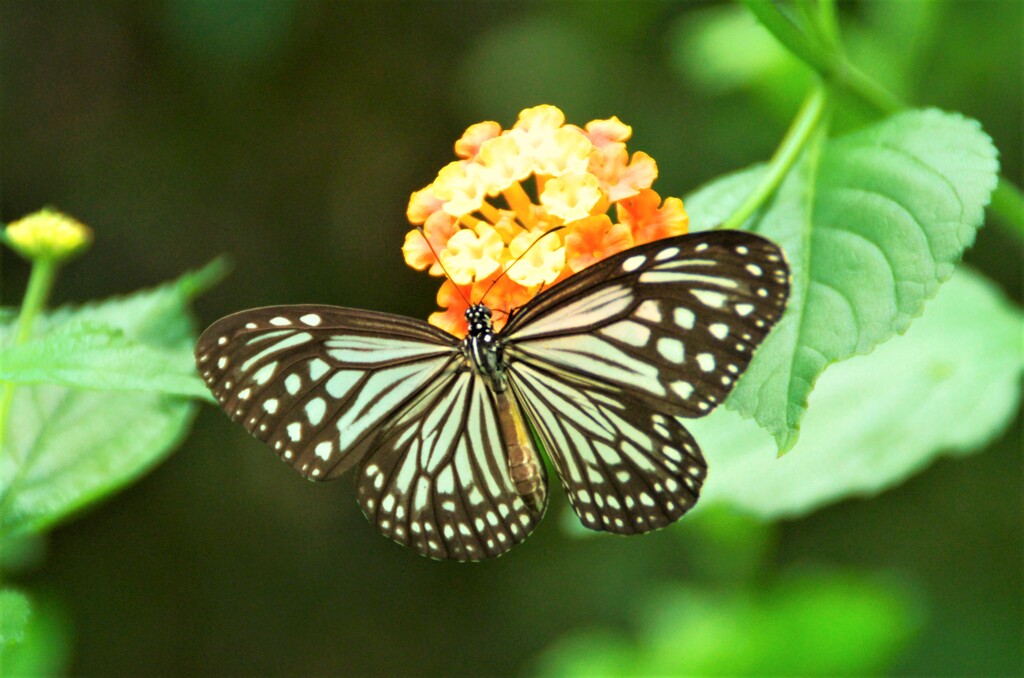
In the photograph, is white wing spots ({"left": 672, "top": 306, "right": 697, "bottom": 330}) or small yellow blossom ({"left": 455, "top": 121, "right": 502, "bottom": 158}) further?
small yellow blossom ({"left": 455, "top": 121, "right": 502, "bottom": 158})

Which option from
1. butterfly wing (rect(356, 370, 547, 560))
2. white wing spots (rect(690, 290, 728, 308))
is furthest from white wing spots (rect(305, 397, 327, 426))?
white wing spots (rect(690, 290, 728, 308))

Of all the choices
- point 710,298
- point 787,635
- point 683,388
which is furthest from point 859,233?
point 787,635

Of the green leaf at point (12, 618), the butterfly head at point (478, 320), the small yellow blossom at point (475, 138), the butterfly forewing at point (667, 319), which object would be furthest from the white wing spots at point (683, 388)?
the green leaf at point (12, 618)

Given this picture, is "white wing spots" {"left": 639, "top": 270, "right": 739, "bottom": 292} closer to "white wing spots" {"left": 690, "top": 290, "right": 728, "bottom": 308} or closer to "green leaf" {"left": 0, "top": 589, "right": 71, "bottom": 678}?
"white wing spots" {"left": 690, "top": 290, "right": 728, "bottom": 308}

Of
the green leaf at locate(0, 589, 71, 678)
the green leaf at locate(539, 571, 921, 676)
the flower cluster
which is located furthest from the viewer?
the green leaf at locate(539, 571, 921, 676)

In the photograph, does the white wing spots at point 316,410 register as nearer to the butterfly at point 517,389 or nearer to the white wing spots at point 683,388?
the butterfly at point 517,389
